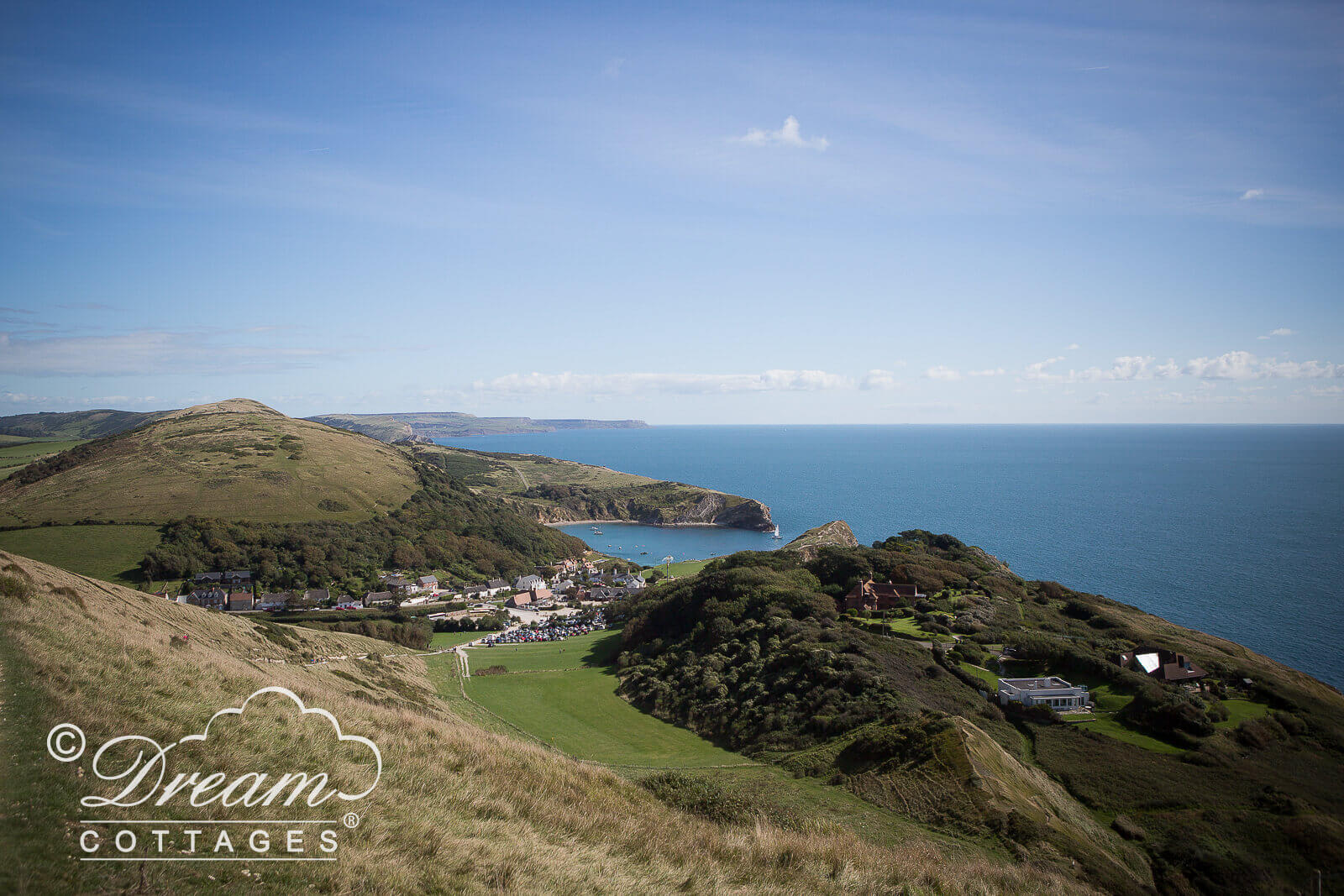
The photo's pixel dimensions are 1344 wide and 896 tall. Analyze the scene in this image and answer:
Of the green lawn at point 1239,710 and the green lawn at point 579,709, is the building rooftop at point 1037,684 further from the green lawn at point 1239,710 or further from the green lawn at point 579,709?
the green lawn at point 579,709

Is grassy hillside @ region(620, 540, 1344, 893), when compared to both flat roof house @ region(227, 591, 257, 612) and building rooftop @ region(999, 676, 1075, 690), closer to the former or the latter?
building rooftop @ region(999, 676, 1075, 690)

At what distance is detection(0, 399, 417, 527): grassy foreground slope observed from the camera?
73000 mm

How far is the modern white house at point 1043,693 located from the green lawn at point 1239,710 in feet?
13.3

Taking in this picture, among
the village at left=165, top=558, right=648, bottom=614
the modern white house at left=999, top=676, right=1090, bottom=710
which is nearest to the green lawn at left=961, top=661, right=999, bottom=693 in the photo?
the modern white house at left=999, top=676, right=1090, bottom=710

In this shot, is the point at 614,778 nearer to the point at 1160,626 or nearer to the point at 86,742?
the point at 86,742

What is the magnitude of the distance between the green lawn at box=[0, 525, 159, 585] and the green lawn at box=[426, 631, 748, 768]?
137ft

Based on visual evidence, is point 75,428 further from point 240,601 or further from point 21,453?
point 240,601

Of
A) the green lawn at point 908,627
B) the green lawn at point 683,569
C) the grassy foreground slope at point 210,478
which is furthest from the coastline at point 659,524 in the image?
the green lawn at point 908,627

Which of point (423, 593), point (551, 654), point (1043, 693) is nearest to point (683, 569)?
point (423, 593)

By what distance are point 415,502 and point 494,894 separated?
95141mm

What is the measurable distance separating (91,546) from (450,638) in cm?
4176

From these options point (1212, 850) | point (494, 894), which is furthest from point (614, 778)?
point (1212, 850)

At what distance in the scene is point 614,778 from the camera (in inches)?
464

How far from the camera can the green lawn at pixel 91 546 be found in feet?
191
